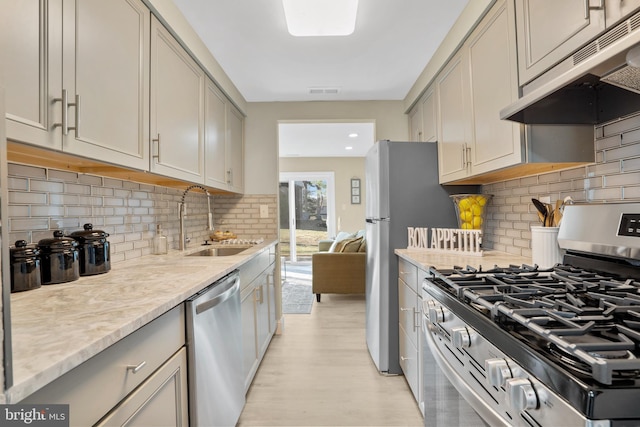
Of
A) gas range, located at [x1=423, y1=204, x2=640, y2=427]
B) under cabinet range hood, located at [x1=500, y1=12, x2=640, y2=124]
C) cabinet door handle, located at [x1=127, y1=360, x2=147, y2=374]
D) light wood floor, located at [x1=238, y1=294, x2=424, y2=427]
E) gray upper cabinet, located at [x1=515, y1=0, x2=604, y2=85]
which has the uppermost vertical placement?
gray upper cabinet, located at [x1=515, y1=0, x2=604, y2=85]

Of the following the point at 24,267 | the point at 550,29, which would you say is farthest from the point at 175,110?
the point at 550,29

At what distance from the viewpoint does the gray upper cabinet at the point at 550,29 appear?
40.4 inches

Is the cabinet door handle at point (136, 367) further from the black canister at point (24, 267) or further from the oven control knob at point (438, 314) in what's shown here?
the oven control knob at point (438, 314)

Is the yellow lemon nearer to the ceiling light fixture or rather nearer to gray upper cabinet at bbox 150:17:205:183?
the ceiling light fixture

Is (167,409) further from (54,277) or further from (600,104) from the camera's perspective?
(600,104)

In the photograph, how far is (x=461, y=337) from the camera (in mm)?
894

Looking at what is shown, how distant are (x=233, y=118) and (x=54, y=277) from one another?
214 centimetres

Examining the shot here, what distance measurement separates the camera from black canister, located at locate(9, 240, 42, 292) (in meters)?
1.06

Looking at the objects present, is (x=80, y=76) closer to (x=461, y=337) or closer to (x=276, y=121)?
(x=461, y=337)

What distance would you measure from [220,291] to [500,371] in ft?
3.69

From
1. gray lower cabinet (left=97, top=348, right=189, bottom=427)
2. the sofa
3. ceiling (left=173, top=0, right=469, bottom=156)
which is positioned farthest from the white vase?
the sofa

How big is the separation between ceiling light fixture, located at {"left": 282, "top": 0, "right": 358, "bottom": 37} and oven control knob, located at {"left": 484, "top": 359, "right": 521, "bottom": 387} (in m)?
1.84

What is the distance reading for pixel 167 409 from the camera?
40.2 inches

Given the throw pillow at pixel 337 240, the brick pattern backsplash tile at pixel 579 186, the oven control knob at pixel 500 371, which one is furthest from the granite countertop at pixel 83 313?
the throw pillow at pixel 337 240
